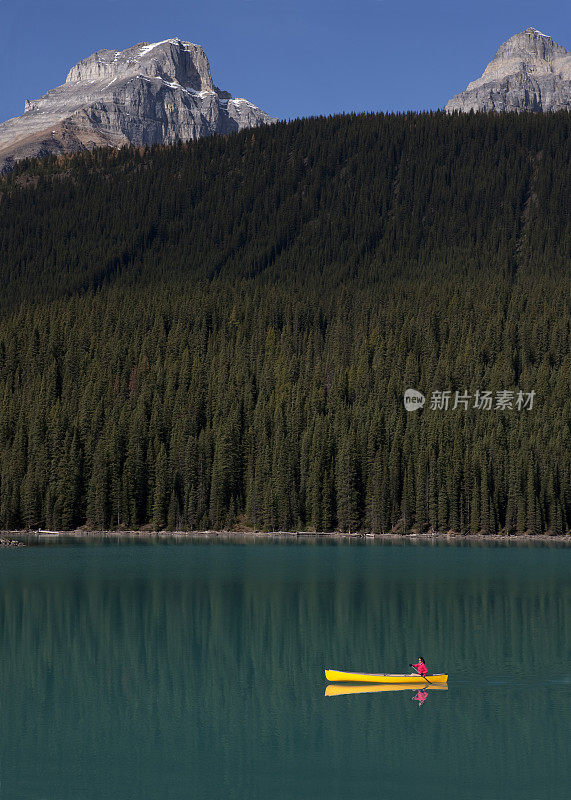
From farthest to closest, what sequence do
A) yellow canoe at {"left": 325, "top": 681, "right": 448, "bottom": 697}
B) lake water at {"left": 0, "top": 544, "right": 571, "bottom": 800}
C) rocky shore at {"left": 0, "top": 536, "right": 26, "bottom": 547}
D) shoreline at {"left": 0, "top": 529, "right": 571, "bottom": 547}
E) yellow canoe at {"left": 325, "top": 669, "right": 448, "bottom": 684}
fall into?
shoreline at {"left": 0, "top": 529, "right": 571, "bottom": 547}, rocky shore at {"left": 0, "top": 536, "right": 26, "bottom": 547}, yellow canoe at {"left": 325, "top": 669, "right": 448, "bottom": 684}, yellow canoe at {"left": 325, "top": 681, "right": 448, "bottom": 697}, lake water at {"left": 0, "top": 544, "right": 571, "bottom": 800}

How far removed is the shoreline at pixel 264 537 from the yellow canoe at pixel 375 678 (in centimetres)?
9912

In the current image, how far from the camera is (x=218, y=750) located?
41.7 meters

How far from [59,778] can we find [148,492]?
135758 millimetres

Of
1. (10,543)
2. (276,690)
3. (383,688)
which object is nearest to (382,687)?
(383,688)

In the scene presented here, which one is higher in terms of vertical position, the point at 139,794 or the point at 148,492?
the point at 148,492

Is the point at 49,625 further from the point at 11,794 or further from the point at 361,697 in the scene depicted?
the point at 11,794

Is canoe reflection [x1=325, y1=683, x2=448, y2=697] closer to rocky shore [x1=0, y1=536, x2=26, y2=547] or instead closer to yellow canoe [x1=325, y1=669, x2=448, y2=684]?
yellow canoe [x1=325, y1=669, x2=448, y2=684]

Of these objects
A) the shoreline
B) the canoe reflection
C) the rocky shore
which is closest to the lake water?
the canoe reflection

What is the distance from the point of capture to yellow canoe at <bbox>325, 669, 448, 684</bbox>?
167 ft

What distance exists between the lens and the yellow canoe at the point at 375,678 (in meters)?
50.9

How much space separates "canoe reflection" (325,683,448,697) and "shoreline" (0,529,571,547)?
99310 millimetres

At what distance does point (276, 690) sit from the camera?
5091cm

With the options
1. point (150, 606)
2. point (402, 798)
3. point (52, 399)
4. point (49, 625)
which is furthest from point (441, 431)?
point (402, 798)

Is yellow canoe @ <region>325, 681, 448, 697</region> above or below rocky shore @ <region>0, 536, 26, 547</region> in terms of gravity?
below
